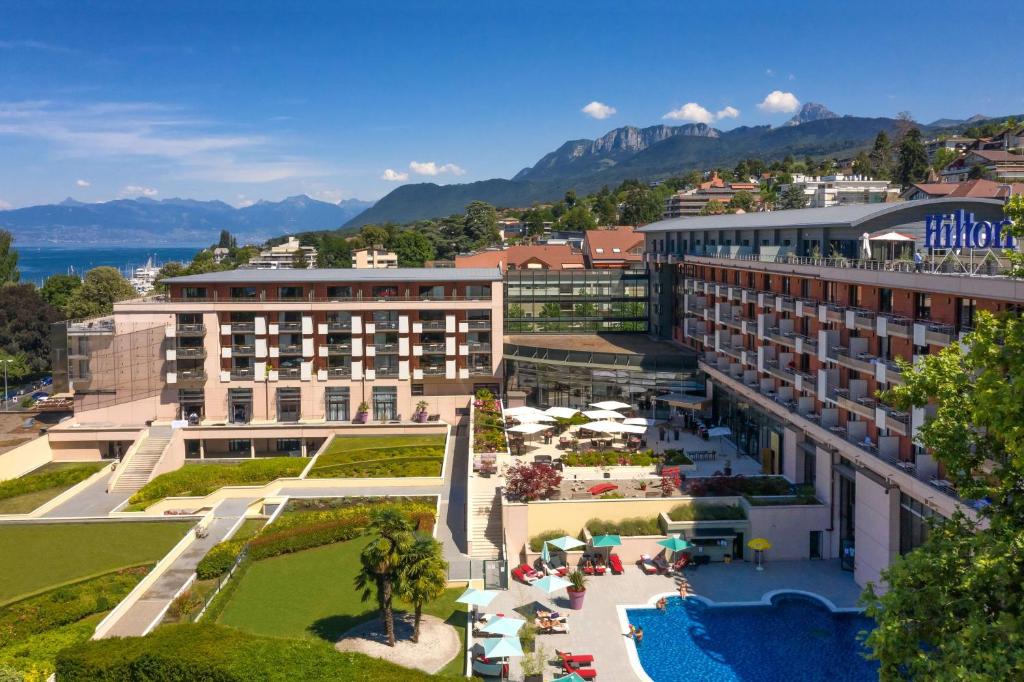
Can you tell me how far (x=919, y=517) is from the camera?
31.9 meters

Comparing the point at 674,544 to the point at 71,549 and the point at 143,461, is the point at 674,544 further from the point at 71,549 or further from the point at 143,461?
the point at 143,461

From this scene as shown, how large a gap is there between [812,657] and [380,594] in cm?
1587

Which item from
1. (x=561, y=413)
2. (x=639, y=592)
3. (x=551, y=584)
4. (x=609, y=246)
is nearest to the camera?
(x=551, y=584)

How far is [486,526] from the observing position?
4106 cm

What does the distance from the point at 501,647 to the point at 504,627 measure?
151cm

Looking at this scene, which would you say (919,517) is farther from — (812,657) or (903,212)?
(903,212)

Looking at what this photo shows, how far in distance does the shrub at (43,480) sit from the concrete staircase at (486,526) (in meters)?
29.6

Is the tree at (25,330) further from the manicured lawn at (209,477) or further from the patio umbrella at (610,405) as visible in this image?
the patio umbrella at (610,405)

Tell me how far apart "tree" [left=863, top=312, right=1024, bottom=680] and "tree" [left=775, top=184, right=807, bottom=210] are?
128 metres

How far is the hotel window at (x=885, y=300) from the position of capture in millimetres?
35094

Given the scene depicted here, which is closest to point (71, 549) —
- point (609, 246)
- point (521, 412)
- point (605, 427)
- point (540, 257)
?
point (521, 412)

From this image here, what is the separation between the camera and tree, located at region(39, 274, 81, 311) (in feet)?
368

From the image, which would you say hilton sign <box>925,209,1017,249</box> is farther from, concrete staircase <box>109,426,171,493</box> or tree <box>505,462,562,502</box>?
concrete staircase <box>109,426,171,493</box>

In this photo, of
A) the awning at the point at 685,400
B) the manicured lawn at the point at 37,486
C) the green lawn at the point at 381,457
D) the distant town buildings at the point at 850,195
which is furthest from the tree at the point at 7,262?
the distant town buildings at the point at 850,195
